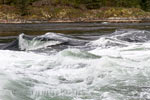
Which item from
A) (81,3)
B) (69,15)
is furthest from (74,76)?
(81,3)

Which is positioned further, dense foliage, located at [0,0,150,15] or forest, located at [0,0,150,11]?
forest, located at [0,0,150,11]

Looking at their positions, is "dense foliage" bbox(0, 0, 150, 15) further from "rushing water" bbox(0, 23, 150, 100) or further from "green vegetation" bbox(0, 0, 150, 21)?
"rushing water" bbox(0, 23, 150, 100)

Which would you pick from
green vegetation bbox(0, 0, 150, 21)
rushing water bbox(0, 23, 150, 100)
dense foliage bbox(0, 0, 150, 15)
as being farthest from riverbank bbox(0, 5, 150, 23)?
rushing water bbox(0, 23, 150, 100)

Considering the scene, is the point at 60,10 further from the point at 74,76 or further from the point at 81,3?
the point at 74,76

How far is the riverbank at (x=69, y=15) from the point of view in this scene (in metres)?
69.1

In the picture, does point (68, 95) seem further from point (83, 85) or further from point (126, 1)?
point (126, 1)

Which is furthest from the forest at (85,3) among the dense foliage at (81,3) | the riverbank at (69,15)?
the riverbank at (69,15)

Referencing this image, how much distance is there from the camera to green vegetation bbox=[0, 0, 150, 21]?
235 feet

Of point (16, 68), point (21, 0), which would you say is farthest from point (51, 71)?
point (21, 0)

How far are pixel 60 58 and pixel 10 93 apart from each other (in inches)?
228

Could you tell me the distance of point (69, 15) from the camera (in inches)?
2965

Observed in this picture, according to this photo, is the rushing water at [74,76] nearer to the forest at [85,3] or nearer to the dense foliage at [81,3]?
the dense foliage at [81,3]

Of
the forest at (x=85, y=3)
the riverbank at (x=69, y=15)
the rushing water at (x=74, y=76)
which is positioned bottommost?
the riverbank at (x=69, y=15)

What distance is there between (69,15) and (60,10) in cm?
318
